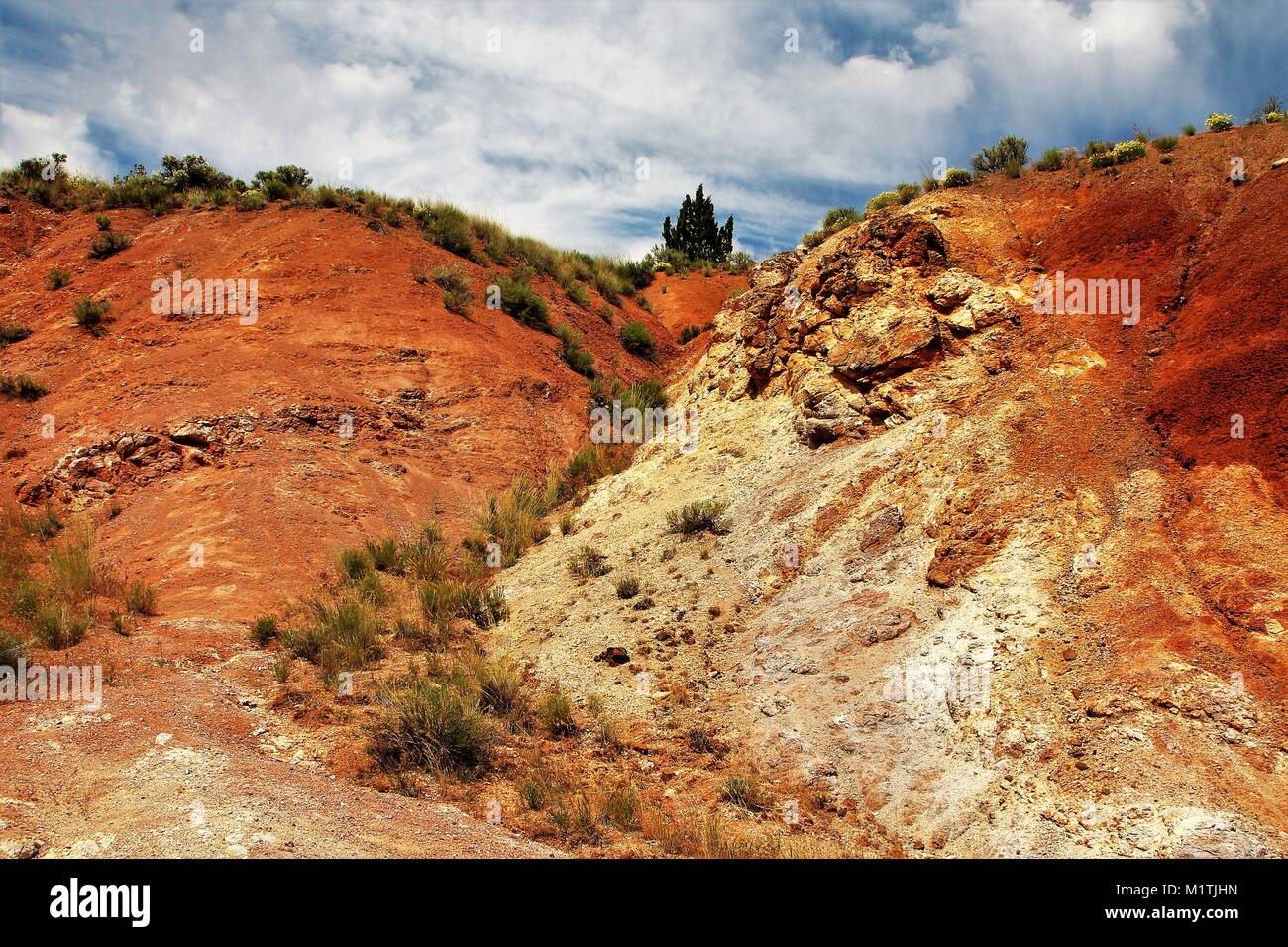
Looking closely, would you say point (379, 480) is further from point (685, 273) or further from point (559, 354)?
point (685, 273)

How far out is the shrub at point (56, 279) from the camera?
16562 mm

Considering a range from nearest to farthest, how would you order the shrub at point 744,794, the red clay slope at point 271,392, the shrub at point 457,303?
1. the shrub at point 744,794
2. the red clay slope at point 271,392
3. the shrub at point 457,303

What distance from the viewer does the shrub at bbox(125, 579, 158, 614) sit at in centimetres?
884

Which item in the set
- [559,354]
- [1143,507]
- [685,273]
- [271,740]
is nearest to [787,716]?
[1143,507]

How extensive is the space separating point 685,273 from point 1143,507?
23.3 meters

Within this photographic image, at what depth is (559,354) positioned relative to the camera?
733 inches

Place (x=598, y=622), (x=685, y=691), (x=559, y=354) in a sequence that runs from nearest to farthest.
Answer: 1. (x=685, y=691)
2. (x=598, y=622)
3. (x=559, y=354)

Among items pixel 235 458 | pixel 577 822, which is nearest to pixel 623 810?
pixel 577 822

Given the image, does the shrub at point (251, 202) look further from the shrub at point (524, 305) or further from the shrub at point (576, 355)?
the shrub at point (576, 355)

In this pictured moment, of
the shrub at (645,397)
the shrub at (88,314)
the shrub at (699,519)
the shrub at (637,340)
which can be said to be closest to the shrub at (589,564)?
the shrub at (699,519)

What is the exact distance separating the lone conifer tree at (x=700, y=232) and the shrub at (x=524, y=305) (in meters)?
→ 14.3

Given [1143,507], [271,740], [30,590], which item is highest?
[1143,507]

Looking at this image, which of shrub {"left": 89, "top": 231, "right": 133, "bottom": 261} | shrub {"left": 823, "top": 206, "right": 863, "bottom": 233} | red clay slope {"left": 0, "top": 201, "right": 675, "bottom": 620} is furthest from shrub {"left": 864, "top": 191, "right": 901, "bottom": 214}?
shrub {"left": 89, "top": 231, "right": 133, "bottom": 261}

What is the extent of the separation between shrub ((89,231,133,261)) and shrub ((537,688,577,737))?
673 inches
